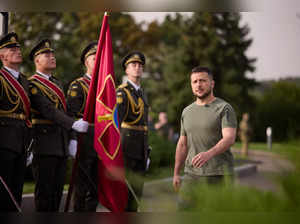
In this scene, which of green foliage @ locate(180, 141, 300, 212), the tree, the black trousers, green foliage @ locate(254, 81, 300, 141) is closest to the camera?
green foliage @ locate(180, 141, 300, 212)

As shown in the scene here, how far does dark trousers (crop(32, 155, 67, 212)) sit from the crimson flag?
599mm

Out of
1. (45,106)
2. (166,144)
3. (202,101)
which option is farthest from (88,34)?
(202,101)

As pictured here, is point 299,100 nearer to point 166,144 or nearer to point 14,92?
point 166,144

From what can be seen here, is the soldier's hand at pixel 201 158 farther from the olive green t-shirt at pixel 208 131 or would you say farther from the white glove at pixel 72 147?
the white glove at pixel 72 147

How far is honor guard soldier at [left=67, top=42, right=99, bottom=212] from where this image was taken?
3.71 m

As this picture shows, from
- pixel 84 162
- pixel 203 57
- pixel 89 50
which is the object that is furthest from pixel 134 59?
pixel 203 57

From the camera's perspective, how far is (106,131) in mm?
3348

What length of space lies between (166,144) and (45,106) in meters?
1.56

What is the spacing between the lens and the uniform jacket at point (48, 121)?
367 centimetres

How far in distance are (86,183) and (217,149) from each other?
4.60 feet

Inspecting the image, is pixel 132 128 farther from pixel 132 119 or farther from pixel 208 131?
pixel 208 131

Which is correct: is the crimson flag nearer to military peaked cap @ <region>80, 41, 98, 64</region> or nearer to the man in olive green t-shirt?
the man in olive green t-shirt

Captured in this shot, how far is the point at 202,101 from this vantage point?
11.2 ft

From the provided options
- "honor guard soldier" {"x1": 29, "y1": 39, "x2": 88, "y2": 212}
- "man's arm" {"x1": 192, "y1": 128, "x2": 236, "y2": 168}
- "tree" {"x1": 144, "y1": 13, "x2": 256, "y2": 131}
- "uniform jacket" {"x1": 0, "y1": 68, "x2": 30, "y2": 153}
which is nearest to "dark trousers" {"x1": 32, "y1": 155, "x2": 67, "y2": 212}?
"honor guard soldier" {"x1": 29, "y1": 39, "x2": 88, "y2": 212}
